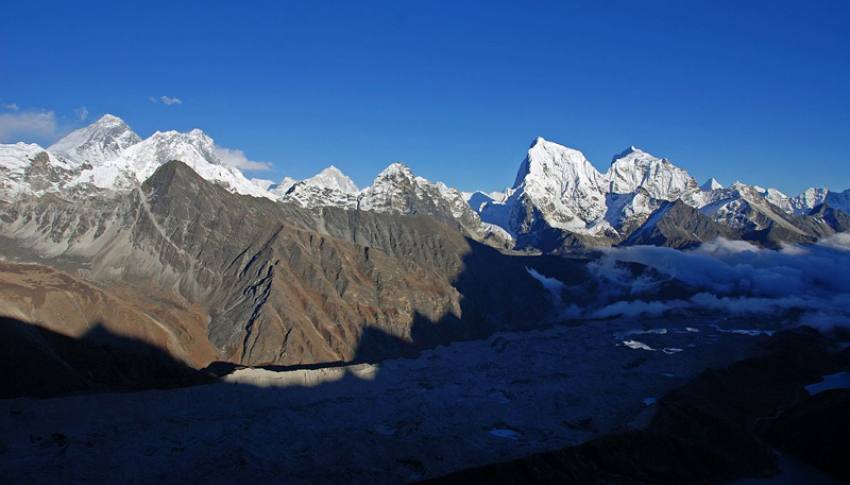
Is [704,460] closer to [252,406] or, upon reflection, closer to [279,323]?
[252,406]

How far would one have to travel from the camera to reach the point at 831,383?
159 m

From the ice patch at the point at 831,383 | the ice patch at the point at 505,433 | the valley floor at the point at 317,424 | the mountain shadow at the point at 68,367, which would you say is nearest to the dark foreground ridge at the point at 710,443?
the ice patch at the point at 831,383

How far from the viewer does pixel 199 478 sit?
3196 inches

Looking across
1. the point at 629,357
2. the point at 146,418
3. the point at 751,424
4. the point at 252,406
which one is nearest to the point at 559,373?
the point at 629,357

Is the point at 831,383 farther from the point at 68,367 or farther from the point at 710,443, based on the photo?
the point at 68,367

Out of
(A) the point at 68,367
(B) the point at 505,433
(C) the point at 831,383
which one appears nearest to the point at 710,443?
(B) the point at 505,433

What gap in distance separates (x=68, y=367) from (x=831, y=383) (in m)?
158

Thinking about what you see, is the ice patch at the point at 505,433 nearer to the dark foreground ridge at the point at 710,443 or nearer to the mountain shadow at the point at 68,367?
the dark foreground ridge at the point at 710,443

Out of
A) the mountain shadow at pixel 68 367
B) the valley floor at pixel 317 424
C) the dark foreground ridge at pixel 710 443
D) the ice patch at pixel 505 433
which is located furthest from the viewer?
the ice patch at pixel 505 433

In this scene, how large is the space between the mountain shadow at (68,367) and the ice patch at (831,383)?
419ft

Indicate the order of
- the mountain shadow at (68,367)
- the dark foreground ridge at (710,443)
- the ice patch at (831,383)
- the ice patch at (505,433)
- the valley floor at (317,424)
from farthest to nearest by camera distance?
1. the ice patch at (831,383)
2. the ice patch at (505,433)
3. the mountain shadow at (68,367)
4. the dark foreground ridge at (710,443)
5. the valley floor at (317,424)

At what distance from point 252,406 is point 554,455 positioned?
54679 mm

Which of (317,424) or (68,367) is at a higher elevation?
(68,367)

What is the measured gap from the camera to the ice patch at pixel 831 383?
5974 inches
